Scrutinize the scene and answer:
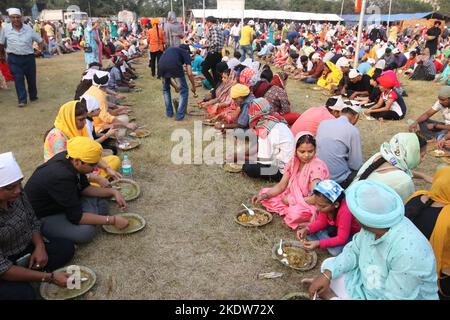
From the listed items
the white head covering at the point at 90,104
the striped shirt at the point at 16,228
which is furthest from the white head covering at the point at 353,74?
the striped shirt at the point at 16,228

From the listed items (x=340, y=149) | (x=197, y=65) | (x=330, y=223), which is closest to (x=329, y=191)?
(x=330, y=223)

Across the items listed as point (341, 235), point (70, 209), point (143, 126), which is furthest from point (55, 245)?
point (143, 126)

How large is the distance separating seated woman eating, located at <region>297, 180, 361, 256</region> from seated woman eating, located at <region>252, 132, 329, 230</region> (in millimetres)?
239

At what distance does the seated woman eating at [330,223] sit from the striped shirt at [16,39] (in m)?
7.43

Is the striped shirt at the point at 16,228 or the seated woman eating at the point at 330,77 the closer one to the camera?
the striped shirt at the point at 16,228

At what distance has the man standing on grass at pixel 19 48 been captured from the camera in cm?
725

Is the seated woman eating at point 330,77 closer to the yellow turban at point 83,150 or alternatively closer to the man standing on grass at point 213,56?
the man standing on grass at point 213,56

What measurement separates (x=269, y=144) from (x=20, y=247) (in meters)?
2.97

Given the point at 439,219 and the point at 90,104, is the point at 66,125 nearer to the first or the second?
the point at 90,104

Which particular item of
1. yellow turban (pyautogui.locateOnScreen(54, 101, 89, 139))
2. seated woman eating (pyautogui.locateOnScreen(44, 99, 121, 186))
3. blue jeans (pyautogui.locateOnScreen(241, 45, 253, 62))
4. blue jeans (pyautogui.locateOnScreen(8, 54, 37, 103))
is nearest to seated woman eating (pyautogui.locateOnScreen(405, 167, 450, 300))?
seated woman eating (pyautogui.locateOnScreen(44, 99, 121, 186))

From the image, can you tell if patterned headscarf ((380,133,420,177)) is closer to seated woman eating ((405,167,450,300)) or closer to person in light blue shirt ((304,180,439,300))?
seated woman eating ((405,167,450,300))

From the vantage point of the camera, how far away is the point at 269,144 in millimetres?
4414

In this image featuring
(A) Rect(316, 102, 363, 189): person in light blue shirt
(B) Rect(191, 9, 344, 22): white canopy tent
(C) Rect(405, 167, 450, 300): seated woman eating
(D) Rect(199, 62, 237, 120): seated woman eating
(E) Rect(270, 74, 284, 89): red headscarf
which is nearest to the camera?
(C) Rect(405, 167, 450, 300): seated woman eating

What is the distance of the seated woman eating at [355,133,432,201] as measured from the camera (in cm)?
296
